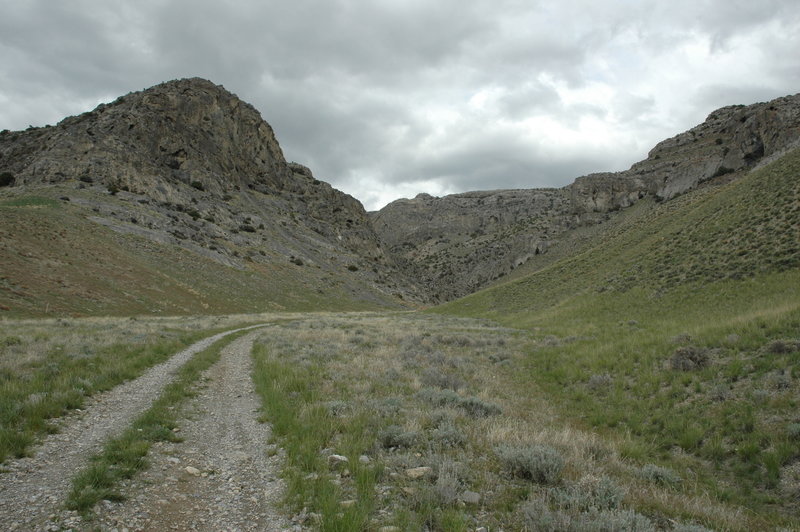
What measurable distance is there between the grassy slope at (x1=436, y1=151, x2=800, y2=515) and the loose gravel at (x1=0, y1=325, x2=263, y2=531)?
9.22 meters

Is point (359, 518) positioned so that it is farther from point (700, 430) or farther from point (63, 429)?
point (700, 430)

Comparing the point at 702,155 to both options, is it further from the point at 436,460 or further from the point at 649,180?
the point at 436,460

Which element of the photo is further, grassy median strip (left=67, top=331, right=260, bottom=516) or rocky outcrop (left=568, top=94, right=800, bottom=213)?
rocky outcrop (left=568, top=94, right=800, bottom=213)

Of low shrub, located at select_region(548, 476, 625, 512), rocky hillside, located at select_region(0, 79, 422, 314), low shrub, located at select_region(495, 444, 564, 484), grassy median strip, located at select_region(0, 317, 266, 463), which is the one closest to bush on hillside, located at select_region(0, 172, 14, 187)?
rocky hillside, located at select_region(0, 79, 422, 314)

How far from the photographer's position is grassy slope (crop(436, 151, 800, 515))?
788cm

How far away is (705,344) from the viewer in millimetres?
12992

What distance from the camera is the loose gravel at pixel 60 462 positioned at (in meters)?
4.49

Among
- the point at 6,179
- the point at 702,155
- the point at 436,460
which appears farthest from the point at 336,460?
the point at 6,179

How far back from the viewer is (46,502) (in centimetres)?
480

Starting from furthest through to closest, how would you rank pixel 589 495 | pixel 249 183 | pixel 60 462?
1. pixel 249 183
2. pixel 60 462
3. pixel 589 495

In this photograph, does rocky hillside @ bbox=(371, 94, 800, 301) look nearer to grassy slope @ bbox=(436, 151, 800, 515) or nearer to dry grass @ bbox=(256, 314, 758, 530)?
grassy slope @ bbox=(436, 151, 800, 515)

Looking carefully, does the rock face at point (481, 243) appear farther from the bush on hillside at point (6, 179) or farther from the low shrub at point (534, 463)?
the bush on hillside at point (6, 179)

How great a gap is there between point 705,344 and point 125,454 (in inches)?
615

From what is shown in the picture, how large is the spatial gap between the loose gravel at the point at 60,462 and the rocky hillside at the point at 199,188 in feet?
107
